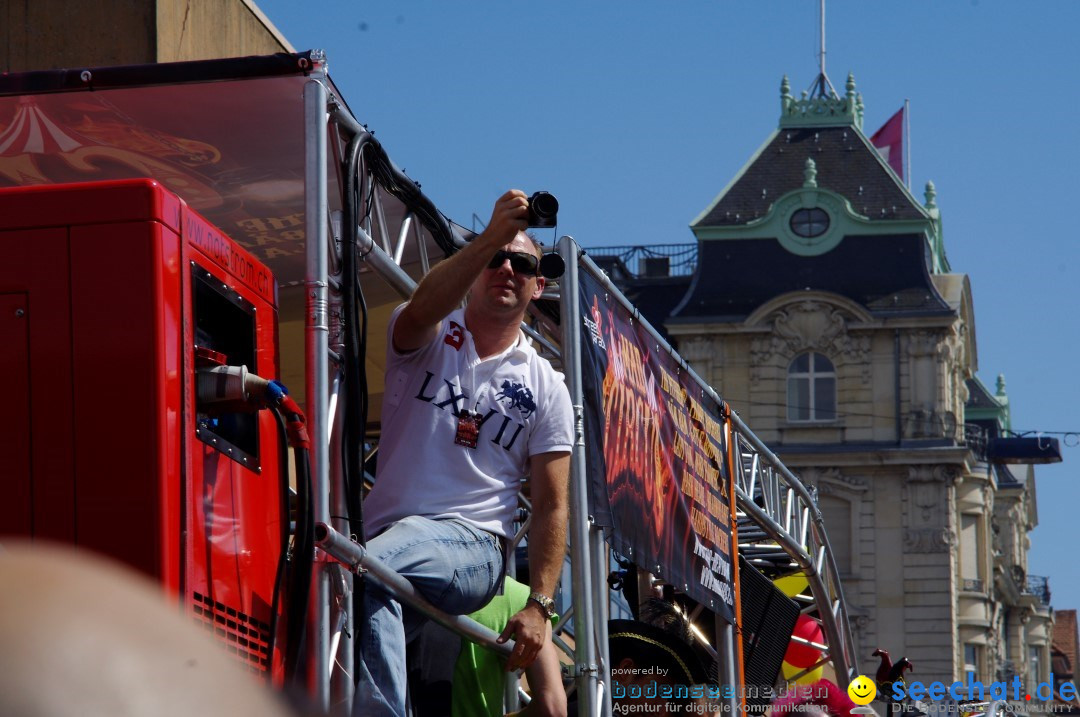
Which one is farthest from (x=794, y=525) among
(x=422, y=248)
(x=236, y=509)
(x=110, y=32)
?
(x=236, y=509)

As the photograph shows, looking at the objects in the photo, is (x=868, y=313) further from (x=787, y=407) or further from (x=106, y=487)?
(x=106, y=487)

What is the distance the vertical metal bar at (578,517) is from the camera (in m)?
5.80

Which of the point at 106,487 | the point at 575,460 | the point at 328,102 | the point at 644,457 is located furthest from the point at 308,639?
the point at 644,457

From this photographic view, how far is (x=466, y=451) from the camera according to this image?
4645mm

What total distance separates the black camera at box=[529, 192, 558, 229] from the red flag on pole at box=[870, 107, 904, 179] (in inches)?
1801

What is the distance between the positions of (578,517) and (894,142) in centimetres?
4546

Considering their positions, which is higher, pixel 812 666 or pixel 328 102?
pixel 328 102

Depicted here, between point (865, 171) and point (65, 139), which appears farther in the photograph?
point (865, 171)

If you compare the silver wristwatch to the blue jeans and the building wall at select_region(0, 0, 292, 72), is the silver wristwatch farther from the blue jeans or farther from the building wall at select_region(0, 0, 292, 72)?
the building wall at select_region(0, 0, 292, 72)

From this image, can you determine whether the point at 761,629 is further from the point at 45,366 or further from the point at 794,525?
the point at 45,366

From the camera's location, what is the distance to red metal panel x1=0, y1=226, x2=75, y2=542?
3.46m

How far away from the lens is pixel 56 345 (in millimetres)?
3508

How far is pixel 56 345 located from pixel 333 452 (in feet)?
3.78

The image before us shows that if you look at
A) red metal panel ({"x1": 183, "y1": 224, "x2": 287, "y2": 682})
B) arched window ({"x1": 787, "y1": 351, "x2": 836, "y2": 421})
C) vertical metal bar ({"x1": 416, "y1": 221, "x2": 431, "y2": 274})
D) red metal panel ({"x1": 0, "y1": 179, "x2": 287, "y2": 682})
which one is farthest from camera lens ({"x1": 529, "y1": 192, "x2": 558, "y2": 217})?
arched window ({"x1": 787, "y1": 351, "x2": 836, "y2": 421})
